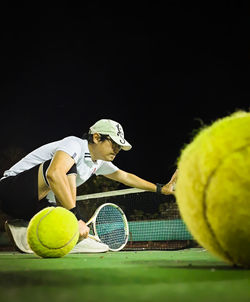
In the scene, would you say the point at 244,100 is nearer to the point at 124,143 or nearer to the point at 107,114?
the point at 107,114

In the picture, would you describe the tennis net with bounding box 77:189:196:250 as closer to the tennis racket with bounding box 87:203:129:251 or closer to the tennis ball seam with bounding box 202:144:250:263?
the tennis racket with bounding box 87:203:129:251

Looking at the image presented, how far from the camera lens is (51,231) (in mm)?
4270

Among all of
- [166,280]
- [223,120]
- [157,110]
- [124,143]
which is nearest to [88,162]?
[124,143]

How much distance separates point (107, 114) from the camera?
4400 centimetres

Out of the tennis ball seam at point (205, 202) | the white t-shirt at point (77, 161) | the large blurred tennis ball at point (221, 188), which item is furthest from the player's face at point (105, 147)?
the tennis ball seam at point (205, 202)

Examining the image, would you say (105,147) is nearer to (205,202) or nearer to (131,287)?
(205,202)

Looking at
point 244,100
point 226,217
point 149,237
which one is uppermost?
point 244,100

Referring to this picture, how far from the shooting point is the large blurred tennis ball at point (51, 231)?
4.27 m

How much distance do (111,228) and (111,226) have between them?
0.17 ft

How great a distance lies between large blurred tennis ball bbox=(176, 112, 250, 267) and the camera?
2590 millimetres

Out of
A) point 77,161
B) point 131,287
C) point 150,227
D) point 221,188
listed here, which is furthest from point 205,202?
point 150,227

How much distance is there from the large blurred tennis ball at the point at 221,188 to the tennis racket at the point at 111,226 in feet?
14.5

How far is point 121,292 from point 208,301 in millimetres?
426

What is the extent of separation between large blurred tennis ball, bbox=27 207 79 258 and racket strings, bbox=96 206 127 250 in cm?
297
